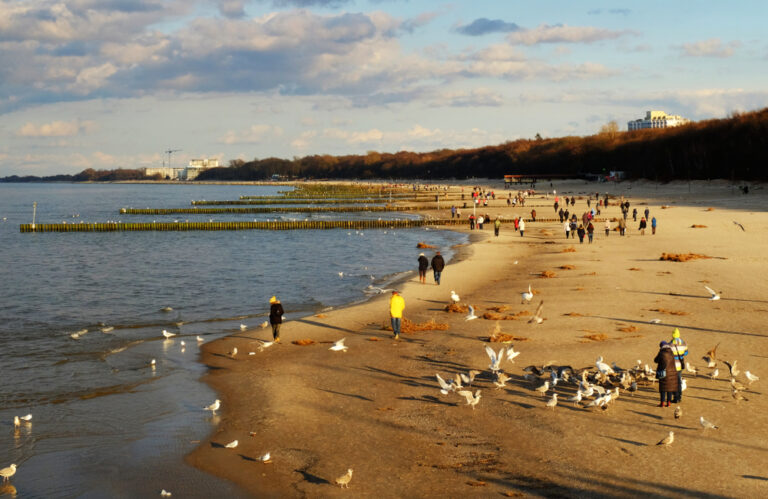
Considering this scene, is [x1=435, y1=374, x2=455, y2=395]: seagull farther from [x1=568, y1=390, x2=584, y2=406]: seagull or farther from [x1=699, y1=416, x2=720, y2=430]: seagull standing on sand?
[x1=699, y1=416, x2=720, y2=430]: seagull standing on sand

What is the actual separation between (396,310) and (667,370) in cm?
856

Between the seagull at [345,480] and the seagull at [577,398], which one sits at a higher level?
the seagull at [577,398]

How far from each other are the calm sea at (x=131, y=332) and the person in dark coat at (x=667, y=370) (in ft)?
27.3

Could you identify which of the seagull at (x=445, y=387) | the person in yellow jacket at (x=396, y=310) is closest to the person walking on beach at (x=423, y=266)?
the person in yellow jacket at (x=396, y=310)

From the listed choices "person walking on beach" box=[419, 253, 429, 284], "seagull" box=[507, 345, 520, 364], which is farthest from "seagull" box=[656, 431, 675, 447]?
"person walking on beach" box=[419, 253, 429, 284]

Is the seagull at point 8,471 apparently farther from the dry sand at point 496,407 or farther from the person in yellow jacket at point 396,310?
the person in yellow jacket at point 396,310

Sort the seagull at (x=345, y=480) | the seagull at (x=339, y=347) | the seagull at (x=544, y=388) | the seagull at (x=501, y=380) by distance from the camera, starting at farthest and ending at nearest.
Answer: the seagull at (x=339, y=347) → the seagull at (x=501, y=380) → the seagull at (x=544, y=388) → the seagull at (x=345, y=480)

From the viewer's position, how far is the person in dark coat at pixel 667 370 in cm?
1331

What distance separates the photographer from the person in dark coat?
13.3 metres

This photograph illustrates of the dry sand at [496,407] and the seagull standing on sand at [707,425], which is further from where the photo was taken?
the seagull standing on sand at [707,425]

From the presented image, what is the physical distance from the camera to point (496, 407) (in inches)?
559

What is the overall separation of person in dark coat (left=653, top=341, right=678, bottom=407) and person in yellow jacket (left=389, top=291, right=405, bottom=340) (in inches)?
320

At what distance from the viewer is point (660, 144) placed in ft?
440

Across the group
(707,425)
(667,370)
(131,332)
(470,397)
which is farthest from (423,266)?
(707,425)
